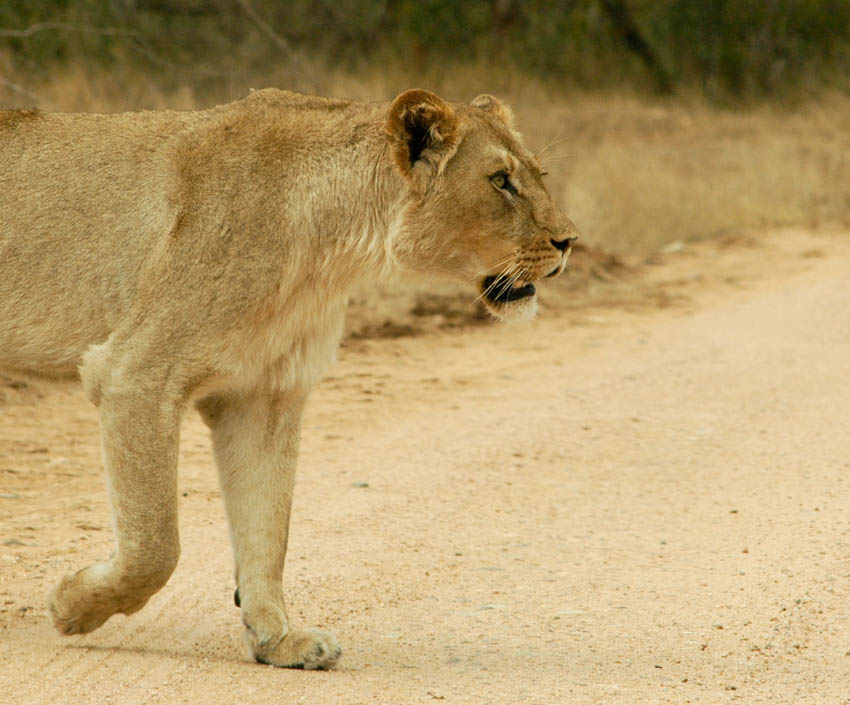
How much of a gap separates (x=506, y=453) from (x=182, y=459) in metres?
1.46

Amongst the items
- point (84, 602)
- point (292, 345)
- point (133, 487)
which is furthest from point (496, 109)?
point (84, 602)

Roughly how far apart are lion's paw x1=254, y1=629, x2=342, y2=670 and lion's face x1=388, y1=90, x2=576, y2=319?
1.14 m

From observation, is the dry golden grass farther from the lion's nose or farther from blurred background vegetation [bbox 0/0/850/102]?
the lion's nose

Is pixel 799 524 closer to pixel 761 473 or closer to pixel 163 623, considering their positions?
pixel 761 473

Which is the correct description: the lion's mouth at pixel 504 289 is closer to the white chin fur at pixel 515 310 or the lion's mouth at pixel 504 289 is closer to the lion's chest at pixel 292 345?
the white chin fur at pixel 515 310

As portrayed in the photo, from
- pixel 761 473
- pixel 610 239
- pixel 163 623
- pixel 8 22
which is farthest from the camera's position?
pixel 8 22

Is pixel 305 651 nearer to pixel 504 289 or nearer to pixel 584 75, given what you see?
pixel 504 289

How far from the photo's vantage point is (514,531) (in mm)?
5461

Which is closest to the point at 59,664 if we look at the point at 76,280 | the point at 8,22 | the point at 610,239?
the point at 76,280

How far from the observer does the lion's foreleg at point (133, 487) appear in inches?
152

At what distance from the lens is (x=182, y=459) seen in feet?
20.9

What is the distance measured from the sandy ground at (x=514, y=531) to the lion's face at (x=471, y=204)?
1125 millimetres

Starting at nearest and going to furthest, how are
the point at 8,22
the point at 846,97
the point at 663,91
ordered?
1. the point at 8,22
2. the point at 846,97
3. the point at 663,91

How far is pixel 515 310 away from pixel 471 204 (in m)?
0.39
